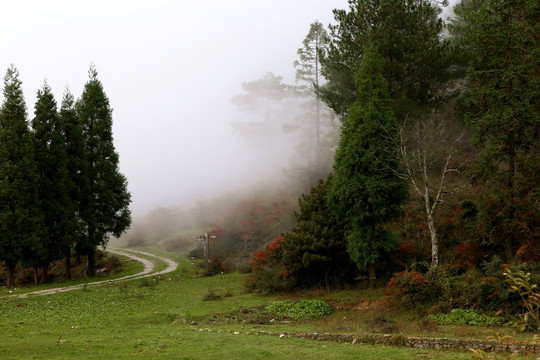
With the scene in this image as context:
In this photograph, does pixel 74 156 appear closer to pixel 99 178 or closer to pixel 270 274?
pixel 99 178

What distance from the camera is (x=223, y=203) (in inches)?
2349

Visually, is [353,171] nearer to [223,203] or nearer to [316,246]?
[316,246]

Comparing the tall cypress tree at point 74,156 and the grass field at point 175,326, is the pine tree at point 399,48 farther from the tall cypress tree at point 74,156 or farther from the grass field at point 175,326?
the tall cypress tree at point 74,156

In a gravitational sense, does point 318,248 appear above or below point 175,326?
above

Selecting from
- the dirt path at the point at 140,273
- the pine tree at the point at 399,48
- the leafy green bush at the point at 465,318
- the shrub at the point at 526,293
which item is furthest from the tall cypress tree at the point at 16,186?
the shrub at the point at 526,293

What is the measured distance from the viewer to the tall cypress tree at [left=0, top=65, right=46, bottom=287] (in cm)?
2591

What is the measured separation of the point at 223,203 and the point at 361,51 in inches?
1456

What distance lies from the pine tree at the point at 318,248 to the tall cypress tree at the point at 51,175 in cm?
1681

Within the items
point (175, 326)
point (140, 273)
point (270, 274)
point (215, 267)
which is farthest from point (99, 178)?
point (175, 326)

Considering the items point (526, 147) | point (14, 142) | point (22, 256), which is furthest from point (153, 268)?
point (526, 147)

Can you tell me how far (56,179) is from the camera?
29.3 m

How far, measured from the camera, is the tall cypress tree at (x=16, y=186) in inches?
1020

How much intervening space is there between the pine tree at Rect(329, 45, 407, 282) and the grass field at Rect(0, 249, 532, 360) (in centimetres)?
290

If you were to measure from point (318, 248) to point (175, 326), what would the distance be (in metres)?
9.32
